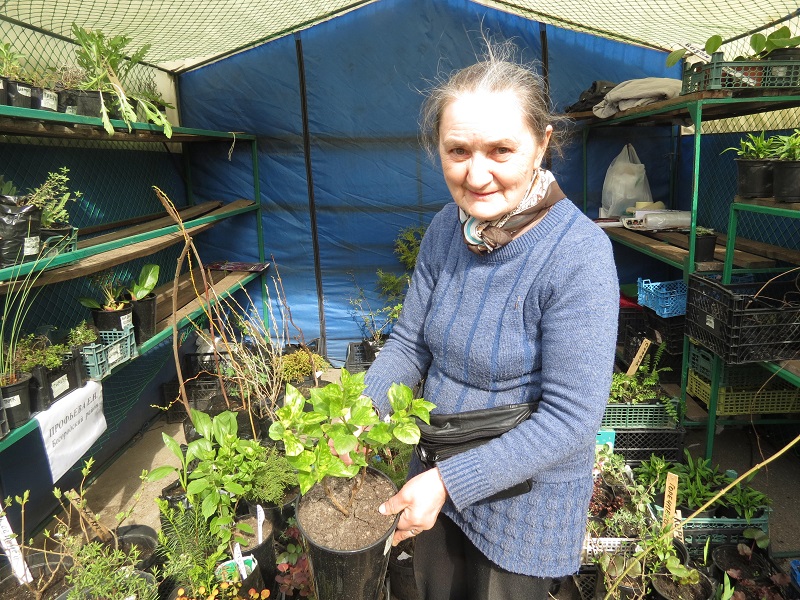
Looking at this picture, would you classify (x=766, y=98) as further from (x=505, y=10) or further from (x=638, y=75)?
(x=505, y=10)

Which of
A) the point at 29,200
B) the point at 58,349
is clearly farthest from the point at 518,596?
the point at 29,200

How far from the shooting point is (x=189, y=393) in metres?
4.27

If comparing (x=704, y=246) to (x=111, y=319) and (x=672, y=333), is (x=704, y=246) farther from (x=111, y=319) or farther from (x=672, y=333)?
(x=111, y=319)

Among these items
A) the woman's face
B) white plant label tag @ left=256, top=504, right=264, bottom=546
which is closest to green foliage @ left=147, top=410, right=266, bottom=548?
white plant label tag @ left=256, top=504, right=264, bottom=546

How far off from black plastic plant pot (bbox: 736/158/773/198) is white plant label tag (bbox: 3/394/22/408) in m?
3.38

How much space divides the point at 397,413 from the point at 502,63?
0.75m

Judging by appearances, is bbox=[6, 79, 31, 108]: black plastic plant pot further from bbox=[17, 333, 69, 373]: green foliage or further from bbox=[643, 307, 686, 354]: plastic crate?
bbox=[643, 307, 686, 354]: plastic crate

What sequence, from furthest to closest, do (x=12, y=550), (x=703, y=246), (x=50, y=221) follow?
(x=703, y=246) < (x=50, y=221) < (x=12, y=550)

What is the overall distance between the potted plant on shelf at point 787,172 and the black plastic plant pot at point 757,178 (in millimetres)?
74

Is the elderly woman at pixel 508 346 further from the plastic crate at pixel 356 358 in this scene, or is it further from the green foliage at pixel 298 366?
the plastic crate at pixel 356 358

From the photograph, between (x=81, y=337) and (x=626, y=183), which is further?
(x=626, y=183)

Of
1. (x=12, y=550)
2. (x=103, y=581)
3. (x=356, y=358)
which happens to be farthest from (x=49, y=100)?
(x=356, y=358)

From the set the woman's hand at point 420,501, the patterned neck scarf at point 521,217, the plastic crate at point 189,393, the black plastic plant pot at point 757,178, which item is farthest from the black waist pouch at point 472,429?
the plastic crate at point 189,393

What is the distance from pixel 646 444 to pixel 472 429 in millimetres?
2399
